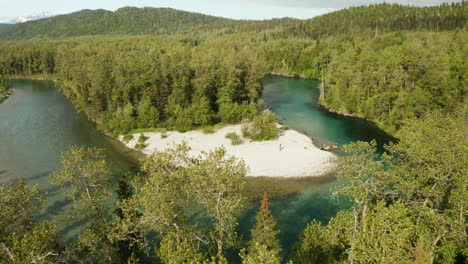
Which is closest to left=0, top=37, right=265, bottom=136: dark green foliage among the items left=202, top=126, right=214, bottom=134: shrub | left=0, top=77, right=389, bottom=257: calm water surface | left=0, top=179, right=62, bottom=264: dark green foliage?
left=202, top=126, right=214, bottom=134: shrub

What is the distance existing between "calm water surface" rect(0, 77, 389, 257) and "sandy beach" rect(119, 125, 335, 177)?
260cm

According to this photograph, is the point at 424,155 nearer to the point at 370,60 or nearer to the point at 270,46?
the point at 370,60

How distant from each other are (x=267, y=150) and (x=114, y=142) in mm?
29504

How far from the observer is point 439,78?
187ft

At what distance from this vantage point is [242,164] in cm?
2408

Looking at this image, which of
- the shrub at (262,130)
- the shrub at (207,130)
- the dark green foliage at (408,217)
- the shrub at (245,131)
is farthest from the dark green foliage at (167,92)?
the dark green foliage at (408,217)

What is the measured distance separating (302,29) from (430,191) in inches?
6611

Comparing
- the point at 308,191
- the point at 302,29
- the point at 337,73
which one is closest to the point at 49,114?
the point at 308,191

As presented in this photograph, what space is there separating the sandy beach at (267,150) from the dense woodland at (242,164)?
361 centimetres

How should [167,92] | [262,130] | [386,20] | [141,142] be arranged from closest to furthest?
1. [141,142]
2. [262,130]
3. [167,92]
4. [386,20]

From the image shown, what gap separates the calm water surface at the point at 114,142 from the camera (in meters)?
34.3

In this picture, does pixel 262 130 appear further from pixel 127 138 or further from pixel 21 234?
pixel 21 234

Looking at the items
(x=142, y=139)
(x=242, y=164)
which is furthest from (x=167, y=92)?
(x=242, y=164)

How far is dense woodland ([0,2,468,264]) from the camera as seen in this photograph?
1923 cm
